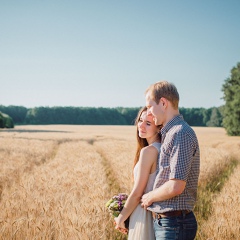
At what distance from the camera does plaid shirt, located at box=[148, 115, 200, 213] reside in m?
2.01

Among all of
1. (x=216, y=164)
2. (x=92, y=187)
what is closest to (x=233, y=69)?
(x=216, y=164)

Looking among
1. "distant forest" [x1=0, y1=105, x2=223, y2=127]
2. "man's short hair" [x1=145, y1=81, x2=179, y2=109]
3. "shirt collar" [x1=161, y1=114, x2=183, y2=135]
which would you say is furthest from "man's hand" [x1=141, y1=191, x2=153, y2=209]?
"distant forest" [x1=0, y1=105, x2=223, y2=127]

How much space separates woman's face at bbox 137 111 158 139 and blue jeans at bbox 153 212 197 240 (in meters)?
0.73

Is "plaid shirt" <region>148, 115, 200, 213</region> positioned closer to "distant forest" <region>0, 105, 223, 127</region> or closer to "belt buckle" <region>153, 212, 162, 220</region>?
"belt buckle" <region>153, 212, 162, 220</region>

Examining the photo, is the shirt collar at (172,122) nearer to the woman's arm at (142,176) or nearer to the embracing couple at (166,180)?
the embracing couple at (166,180)

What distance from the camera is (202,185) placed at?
7.63 metres

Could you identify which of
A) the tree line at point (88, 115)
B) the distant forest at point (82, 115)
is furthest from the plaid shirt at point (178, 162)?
the distant forest at point (82, 115)

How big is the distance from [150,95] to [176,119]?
0.93 feet

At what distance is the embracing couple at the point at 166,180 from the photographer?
203 cm

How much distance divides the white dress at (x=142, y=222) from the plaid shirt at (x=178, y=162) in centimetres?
11

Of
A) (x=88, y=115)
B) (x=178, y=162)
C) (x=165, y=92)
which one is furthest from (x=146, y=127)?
(x=88, y=115)

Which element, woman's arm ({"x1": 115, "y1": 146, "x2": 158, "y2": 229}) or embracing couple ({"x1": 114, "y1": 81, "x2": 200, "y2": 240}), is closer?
embracing couple ({"x1": 114, "y1": 81, "x2": 200, "y2": 240})

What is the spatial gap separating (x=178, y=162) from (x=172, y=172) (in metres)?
0.09

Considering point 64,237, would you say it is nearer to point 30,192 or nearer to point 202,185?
point 30,192
